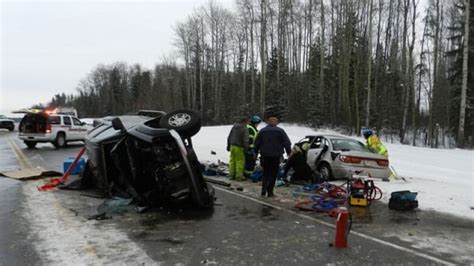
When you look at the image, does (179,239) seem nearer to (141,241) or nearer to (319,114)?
(141,241)

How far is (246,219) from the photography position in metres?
7.76

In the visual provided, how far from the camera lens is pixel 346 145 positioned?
42.4ft

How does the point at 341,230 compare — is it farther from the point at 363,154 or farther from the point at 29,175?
the point at 29,175

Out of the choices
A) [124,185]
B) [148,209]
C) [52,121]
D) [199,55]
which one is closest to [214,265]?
[148,209]

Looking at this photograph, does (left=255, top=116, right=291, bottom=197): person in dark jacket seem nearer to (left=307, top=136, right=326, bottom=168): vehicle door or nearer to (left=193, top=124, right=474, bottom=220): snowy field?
(left=193, top=124, right=474, bottom=220): snowy field

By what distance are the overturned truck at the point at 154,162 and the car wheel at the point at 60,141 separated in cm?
1633

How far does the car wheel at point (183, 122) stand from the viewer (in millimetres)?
8672

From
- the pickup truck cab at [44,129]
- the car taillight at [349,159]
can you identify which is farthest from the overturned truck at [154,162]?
the pickup truck cab at [44,129]

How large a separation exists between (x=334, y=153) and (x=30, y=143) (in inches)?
716

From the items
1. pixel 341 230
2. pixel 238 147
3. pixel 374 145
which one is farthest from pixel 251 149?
pixel 341 230

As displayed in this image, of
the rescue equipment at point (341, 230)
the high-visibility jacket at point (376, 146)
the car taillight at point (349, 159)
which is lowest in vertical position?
the rescue equipment at point (341, 230)

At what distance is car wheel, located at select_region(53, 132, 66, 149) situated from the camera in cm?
2462

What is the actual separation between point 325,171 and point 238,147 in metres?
2.52

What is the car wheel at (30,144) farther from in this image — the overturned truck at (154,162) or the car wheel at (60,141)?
the overturned truck at (154,162)
